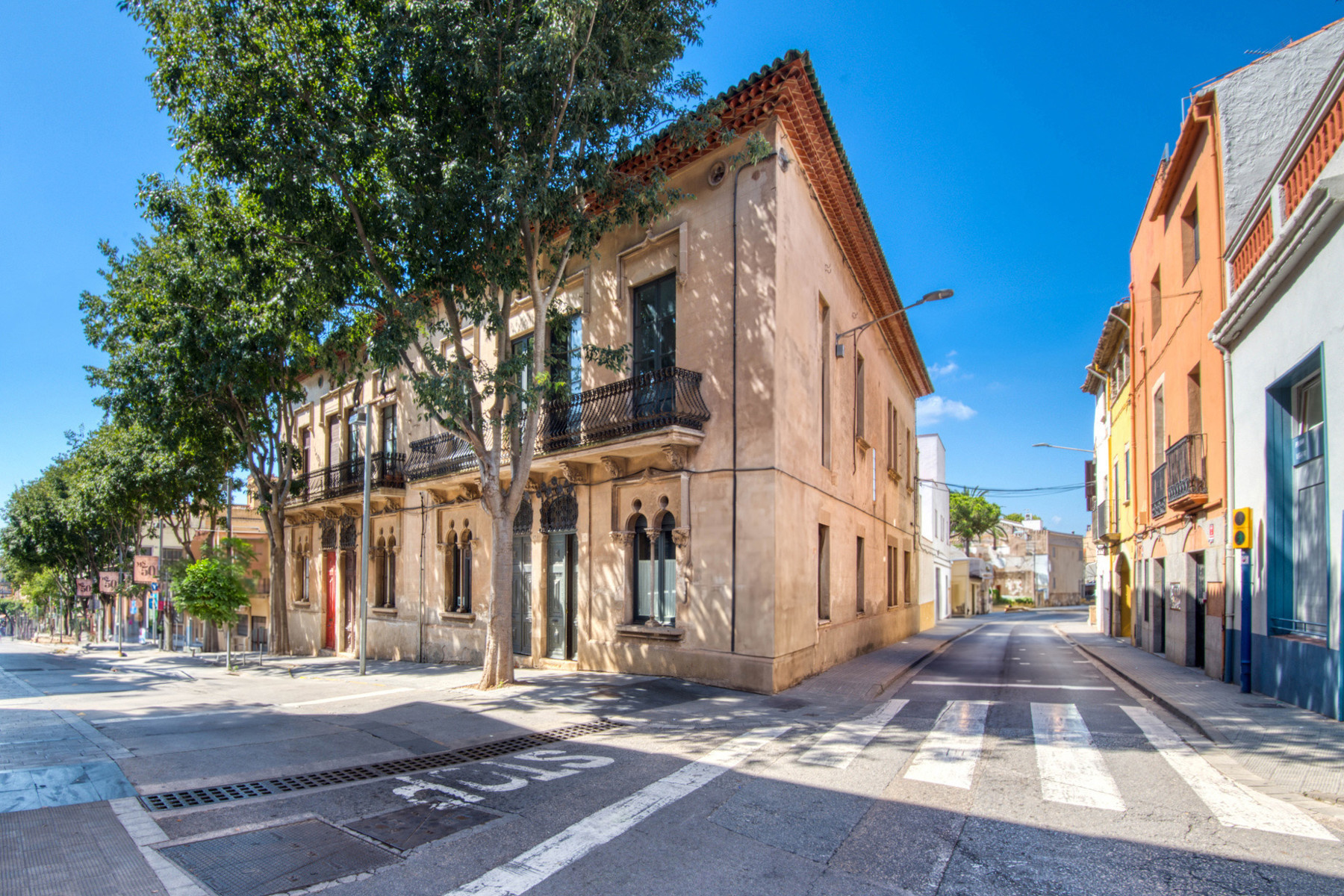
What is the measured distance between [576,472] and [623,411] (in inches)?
71.2

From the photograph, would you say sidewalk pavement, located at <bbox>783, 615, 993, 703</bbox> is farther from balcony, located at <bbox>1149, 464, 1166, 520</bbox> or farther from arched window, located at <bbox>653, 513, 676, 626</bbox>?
balcony, located at <bbox>1149, 464, 1166, 520</bbox>

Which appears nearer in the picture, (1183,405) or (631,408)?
(631,408)

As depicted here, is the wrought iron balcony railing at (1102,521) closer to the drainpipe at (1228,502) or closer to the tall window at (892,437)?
the tall window at (892,437)

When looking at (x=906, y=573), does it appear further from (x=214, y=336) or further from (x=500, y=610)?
(x=214, y=336)

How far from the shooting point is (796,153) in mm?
13672

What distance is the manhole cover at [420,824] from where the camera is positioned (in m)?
5.11

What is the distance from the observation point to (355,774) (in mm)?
6824

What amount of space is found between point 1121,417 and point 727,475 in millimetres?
18712

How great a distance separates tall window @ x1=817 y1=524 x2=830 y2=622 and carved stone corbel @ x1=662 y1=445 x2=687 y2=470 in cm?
396

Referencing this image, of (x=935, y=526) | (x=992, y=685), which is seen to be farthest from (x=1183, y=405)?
(x=935, y=526)

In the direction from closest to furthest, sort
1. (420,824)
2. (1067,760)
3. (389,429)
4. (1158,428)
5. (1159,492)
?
1. (420,824)
2. (1067,760)
3. (1159,492)
4. (1158,428)
5. (389,429)

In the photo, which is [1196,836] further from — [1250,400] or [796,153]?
[796,153]

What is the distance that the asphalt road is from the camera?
14.6 ft

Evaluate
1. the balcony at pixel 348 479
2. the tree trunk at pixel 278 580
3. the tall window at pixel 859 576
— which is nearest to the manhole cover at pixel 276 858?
the balcony at pixel 348 479
